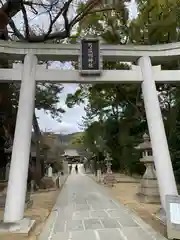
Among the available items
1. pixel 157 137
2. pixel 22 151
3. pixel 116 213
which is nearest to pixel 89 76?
pixel 157 137

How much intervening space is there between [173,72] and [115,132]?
2275 centimetres

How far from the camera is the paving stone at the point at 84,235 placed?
553cm

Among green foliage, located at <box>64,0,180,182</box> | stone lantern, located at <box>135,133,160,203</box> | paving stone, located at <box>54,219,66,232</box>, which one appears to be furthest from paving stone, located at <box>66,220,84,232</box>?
green foliage, located at <box>64,0,180,182</box>

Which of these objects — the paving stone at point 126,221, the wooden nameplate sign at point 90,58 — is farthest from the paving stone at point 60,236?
the wooden nameplate sign at point 90,58

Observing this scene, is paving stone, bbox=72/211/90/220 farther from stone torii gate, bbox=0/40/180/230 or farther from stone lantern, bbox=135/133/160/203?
stone lantern, bbox=135/133/160/203

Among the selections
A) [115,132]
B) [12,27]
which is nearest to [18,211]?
[12,27]

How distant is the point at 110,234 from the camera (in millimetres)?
5816

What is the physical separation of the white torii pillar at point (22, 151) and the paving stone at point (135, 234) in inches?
96.0

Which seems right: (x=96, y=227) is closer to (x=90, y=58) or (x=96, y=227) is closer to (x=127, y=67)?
(x=90, y=58)

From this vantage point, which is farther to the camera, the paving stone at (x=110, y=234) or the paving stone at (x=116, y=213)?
the paving stone at (x=116, y=213)

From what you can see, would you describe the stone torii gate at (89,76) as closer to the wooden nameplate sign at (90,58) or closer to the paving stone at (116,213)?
the wooden nameplate sign at (90,58)

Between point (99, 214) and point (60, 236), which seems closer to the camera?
point (60, 236)

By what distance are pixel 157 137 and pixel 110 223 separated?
8.36 ft

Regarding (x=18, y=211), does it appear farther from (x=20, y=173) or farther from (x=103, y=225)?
(x=103, y=225)
